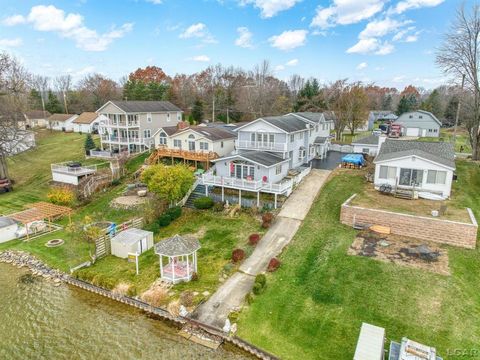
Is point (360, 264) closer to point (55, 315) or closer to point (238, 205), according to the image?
point (238, 205)

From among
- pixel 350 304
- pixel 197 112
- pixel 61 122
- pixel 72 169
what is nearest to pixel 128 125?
pixel 72 169

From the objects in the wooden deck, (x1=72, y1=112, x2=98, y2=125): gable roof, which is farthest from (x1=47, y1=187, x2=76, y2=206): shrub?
(x1=72, y1=112, x2=98, y2=125): gable roof

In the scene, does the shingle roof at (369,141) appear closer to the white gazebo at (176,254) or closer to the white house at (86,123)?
the white gazebo at (176,254)

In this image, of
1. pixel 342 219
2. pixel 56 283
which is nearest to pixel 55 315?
pixel 56 283

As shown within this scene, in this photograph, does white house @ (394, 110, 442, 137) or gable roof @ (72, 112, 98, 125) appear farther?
gable roof @ (72, 112, 98, 125)

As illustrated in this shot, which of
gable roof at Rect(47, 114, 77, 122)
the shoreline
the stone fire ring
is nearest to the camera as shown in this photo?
the shoreline

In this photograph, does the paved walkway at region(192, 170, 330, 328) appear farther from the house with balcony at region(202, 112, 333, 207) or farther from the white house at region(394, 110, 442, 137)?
the white house at region(394, 110, 442, 137)

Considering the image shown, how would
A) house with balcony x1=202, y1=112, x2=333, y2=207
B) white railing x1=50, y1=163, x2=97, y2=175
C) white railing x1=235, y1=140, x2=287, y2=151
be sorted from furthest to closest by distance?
white railing x1=50, y1=163, x2=97, y2=175 → white railing x1=235, y1=140, x2=287, y2=151 → house with balcony x1=202, y1=112, x2=333, y2=207
